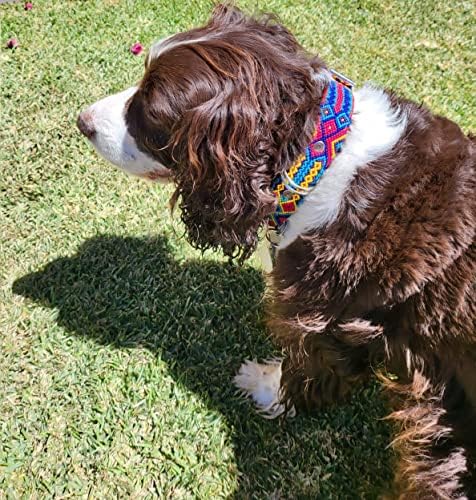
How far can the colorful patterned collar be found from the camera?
77.0 inches

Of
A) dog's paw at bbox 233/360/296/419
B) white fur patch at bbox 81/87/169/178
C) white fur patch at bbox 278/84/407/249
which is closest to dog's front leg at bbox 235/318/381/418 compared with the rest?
dog's paw at bbox 233/360/296/419

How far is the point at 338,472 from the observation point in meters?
2.63

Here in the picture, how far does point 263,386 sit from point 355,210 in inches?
47.6

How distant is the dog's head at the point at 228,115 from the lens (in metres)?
1.93

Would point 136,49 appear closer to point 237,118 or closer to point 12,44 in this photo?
point 12,44

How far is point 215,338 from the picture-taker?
3.02 meters

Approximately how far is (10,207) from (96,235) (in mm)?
586

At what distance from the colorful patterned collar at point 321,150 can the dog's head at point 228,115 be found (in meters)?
0.03

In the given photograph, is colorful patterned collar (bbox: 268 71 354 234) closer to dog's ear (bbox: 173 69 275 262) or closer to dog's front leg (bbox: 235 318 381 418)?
dog's ear (bbox: 173 69 275 262)

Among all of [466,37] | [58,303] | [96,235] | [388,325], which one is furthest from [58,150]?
[466,37]

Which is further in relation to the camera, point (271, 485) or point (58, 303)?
point (58, 303)

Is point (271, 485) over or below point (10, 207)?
over

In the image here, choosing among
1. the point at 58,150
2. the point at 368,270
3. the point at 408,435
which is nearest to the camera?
the point at 368,270

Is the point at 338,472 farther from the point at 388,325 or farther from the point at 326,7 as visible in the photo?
the point at 326,7
